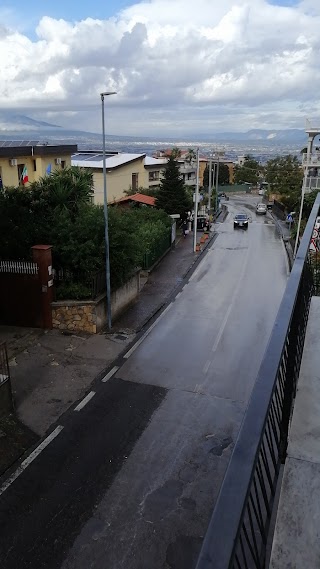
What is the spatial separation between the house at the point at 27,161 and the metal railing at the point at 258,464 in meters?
26.5

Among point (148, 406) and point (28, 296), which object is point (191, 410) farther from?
point (28, 296)

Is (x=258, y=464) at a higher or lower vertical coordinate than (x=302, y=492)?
higher

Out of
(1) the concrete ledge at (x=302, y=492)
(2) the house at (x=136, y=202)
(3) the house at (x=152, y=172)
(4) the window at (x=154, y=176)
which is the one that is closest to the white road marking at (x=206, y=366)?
(1) the concrete ledge at (x=302, y=492)

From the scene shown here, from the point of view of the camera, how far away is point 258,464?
2.08 m

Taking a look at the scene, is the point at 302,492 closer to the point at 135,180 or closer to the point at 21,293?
the point at 21,293

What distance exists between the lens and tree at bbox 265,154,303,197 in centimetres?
6300

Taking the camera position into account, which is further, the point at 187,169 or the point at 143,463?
the point at 187,169

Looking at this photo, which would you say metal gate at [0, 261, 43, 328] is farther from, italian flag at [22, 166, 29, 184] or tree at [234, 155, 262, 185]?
tree at [234, 155, 262, 185]

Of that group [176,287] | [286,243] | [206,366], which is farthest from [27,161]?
[206,366]

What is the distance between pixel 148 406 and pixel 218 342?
194 inches

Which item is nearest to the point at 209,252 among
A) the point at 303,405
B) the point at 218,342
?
the point at 218,342

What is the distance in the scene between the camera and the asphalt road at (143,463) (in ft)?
23.2

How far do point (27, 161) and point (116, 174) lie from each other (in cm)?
1743

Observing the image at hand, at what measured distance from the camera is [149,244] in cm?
2594
